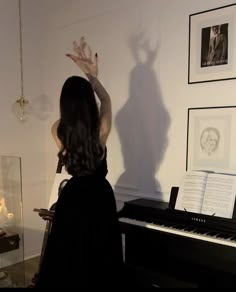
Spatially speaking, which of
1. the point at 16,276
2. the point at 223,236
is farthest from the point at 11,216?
the point at 223,236

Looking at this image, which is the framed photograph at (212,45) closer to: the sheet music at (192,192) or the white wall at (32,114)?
the sheet music at (192,192)

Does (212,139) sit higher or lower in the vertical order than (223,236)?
higher

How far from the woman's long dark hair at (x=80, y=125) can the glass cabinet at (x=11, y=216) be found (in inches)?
53.5

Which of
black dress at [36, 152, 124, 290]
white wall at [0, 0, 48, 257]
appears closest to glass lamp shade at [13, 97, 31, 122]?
white wall at [0, 0, 48, 257]

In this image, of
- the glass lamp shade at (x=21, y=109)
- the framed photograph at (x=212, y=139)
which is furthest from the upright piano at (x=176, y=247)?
the glass lamp shade at (x=21, y=109)

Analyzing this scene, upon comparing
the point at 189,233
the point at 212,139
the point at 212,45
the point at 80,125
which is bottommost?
the point at 189,233

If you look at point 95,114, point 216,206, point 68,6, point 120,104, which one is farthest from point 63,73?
point 216,206

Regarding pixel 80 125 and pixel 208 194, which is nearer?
pixel 80 125

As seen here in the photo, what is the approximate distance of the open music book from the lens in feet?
6.94

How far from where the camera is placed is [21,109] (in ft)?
11.6

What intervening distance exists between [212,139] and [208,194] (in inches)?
18.6

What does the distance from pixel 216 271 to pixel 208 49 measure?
1530mm

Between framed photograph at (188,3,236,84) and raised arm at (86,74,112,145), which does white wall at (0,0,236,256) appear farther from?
raised arm at (86,74,112,145)

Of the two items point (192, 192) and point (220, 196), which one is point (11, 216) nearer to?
point (192, 192)
